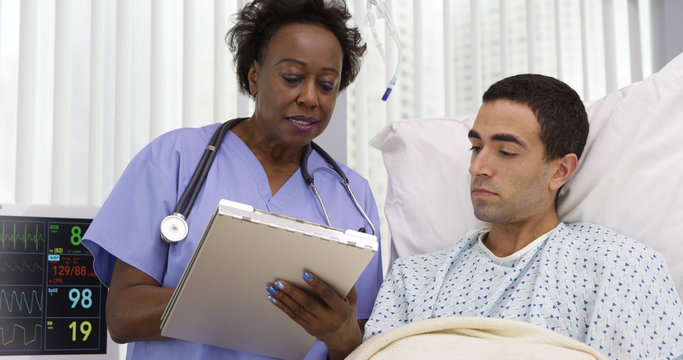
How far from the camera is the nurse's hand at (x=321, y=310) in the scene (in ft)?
3.69

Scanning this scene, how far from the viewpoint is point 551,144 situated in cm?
141

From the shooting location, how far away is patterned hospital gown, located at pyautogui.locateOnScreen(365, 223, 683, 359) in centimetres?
117

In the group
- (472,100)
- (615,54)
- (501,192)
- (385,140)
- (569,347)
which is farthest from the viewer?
(615,54)

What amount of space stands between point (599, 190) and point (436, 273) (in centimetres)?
39

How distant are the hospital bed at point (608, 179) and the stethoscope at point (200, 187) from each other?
0.17 m

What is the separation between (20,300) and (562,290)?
44.9 inches

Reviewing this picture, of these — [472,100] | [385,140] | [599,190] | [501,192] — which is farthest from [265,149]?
[472,100]

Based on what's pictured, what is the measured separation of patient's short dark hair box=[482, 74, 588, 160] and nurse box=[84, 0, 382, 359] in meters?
0.38

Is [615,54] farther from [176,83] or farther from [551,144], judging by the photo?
[176,83]

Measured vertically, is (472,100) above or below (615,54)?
below

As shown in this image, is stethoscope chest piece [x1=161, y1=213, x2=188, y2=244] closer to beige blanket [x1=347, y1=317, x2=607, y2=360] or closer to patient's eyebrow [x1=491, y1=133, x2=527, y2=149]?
beige blanket [x1=347, y1=317, x2=607, y2=360]

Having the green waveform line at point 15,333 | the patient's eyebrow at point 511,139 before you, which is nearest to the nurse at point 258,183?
the green waveform line at point 15,333

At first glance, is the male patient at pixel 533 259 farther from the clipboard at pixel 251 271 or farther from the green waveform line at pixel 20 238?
the green waveform line at pixel 20 238

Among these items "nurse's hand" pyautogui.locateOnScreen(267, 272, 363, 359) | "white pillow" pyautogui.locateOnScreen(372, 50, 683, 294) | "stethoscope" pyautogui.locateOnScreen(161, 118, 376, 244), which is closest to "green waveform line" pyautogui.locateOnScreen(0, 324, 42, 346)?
"stethoscope" pyautogui.locateOnScreen(161, 118, 376, 244)
